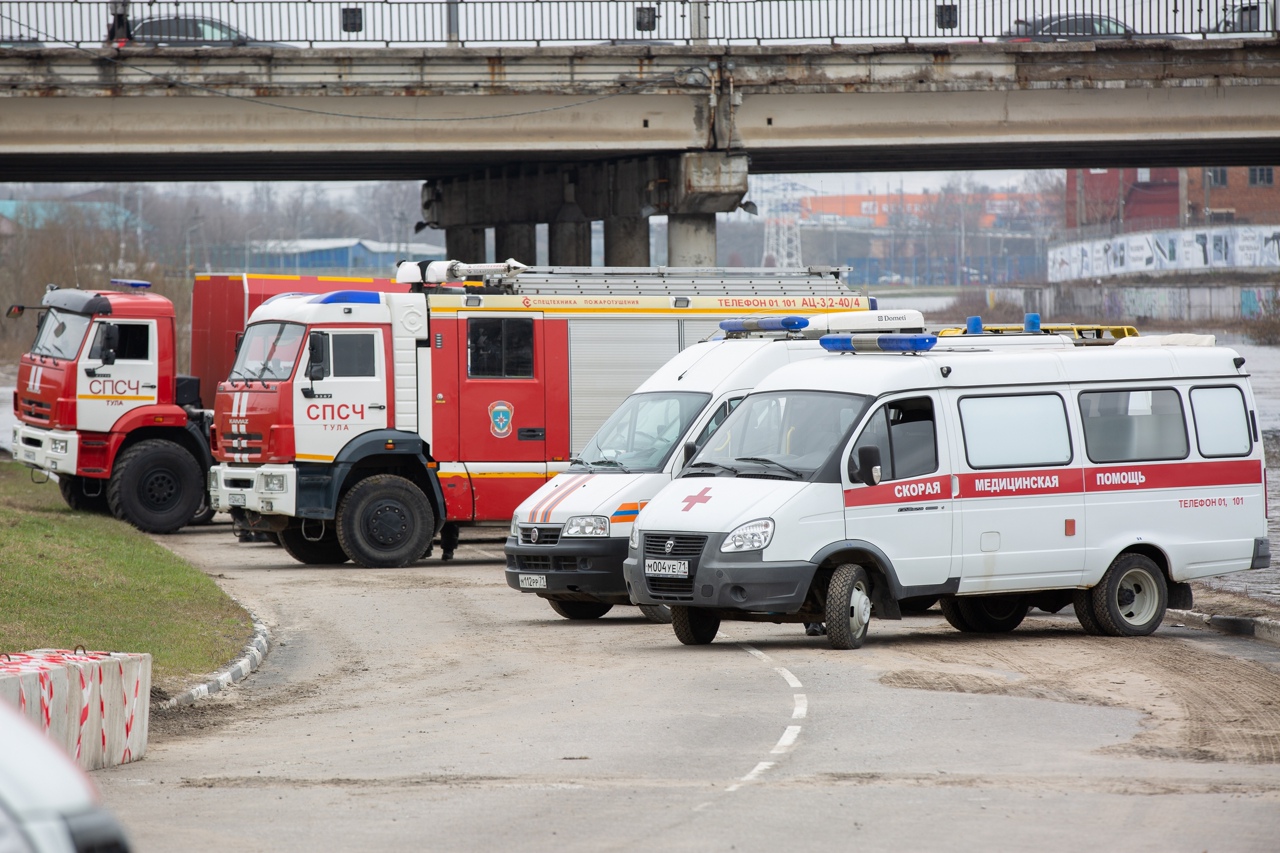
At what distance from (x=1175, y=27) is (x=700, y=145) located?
920 cm

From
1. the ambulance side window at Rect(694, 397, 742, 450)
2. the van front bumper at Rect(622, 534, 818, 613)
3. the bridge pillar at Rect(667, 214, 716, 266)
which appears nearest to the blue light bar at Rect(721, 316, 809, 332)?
the ambulance side window at Rect(694, 397, 742, 450)

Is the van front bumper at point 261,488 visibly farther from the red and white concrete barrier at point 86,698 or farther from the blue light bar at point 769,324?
the red and white concrete barrier at point 86,698

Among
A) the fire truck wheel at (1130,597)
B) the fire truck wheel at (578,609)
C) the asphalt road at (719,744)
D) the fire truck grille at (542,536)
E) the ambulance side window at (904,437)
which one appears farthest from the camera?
the fire truck wheel at (578,609)

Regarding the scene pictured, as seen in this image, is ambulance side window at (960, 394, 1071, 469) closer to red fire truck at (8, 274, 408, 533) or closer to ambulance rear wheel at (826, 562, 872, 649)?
ambulance rear wheel at (826, 562, 872, 649)

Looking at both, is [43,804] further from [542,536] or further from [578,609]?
[578,609]

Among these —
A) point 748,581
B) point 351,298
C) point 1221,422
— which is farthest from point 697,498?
point 351,298

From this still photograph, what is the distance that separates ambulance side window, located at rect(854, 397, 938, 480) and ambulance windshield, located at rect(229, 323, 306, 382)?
957 centimetres

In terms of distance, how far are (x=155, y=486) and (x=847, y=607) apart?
15145 millimetres

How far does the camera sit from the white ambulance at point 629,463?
16.2m

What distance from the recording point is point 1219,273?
78.6 metres

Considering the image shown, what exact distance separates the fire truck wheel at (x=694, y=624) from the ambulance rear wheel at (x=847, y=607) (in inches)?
42.8

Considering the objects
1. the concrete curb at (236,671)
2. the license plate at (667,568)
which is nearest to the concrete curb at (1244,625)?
the license plate at (667,568)

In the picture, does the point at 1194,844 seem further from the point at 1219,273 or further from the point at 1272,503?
the point at 1219,273

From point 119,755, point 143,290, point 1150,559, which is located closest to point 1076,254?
point 143,290
